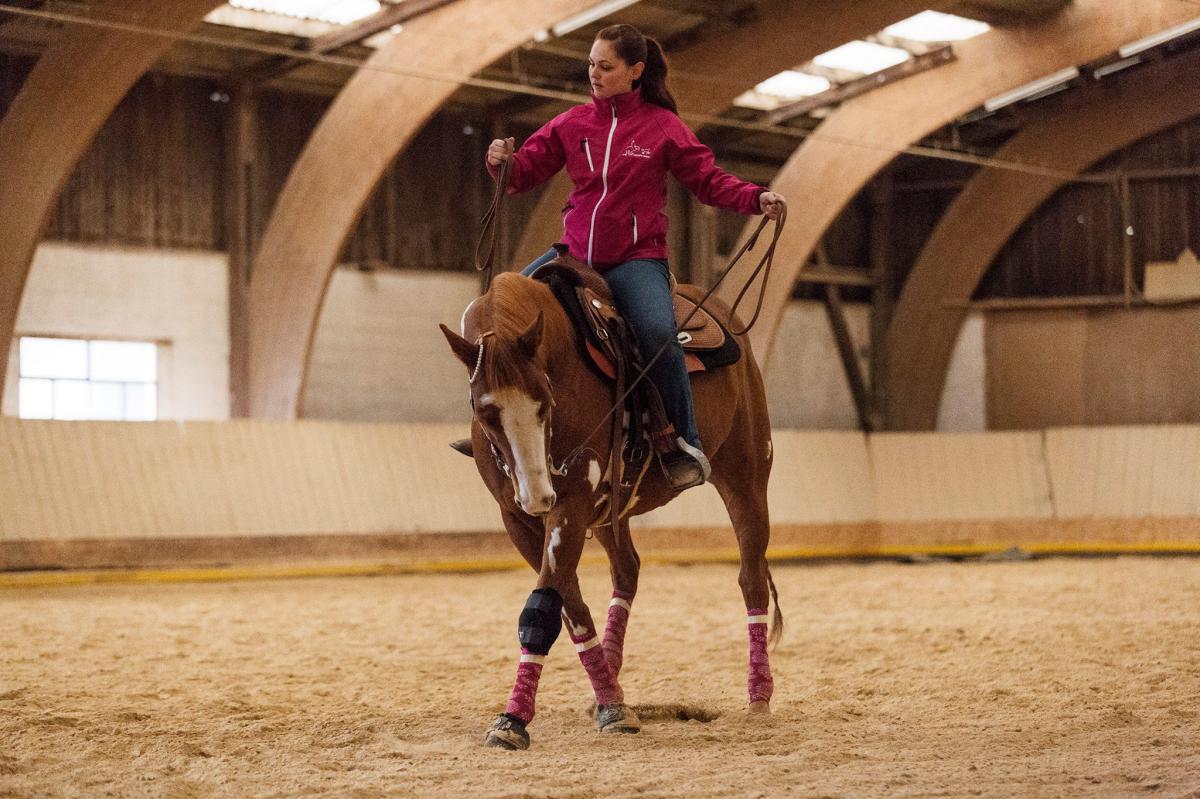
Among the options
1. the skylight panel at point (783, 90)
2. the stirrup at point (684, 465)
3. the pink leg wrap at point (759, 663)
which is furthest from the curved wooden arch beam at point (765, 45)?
the stirrup at point (684, 465)

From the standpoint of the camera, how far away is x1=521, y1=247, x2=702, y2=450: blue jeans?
5.57 m

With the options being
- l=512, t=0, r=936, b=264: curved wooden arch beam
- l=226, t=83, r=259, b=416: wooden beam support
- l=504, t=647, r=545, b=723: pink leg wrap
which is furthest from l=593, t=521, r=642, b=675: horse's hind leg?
l=226, t=83, r=259, b=416: wooden beam support

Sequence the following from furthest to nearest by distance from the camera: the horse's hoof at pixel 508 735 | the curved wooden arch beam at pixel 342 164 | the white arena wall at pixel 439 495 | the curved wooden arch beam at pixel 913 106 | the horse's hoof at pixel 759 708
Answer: the curved wooden arch beam at pixel 913 106, the curved wooden arch beam at pixel 342 164, the white arena wall at pixel 439 495, the horse's hoof at pixel 759 708, the horse's hoof at pixel 508 735

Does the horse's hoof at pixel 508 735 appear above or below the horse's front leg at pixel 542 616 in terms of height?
below

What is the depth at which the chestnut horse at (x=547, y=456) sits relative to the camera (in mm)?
4855

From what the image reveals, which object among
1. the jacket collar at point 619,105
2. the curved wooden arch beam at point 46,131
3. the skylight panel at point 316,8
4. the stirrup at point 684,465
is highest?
the skylight panel at point 316,8

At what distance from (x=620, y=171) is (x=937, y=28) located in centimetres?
1425

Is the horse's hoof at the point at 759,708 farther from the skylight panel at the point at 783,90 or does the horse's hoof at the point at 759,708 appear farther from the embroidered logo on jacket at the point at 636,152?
the skylight panel at the point at 783,90

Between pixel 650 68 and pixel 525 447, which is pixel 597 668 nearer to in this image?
pixel 525 447

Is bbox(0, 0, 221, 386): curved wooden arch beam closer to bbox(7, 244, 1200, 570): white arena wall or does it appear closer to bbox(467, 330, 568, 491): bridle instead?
bbox(7, 244, 1200, 570): white arena wall

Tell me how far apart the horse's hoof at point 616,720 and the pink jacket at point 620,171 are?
68.6 inches

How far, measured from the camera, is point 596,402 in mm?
5387

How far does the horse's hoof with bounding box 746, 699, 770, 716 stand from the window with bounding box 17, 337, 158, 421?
13005mm

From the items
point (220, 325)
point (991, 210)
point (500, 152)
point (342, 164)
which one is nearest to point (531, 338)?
point (500, 152)
